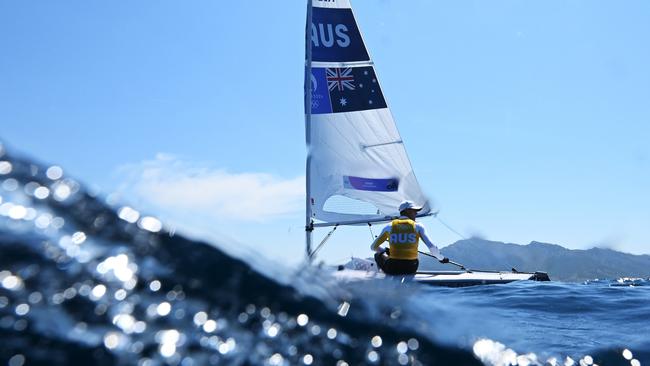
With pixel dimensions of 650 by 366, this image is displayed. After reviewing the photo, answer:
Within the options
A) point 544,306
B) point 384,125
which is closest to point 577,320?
point 544,306

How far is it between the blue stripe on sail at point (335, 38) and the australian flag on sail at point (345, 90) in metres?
0.49

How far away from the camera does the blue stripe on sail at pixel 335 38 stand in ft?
56.2

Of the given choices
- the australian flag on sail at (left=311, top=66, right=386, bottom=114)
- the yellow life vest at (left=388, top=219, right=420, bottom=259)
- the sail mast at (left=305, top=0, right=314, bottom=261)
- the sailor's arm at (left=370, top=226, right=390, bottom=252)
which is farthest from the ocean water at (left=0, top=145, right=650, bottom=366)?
the australian flag on sail at (left=311, top=66, right=386, bottom=114)

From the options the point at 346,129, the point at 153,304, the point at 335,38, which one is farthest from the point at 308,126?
the point at 153,304

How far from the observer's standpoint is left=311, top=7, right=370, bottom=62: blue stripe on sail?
56.2 ft

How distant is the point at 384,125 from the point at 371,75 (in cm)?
201

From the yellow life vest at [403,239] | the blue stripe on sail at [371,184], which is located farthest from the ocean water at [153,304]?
the blue stripe on sail at [371,184]

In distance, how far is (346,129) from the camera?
54.9 ft

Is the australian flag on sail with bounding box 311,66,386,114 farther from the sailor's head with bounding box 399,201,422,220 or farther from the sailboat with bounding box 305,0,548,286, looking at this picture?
the sailor's head with bounding box 399,201,422,220

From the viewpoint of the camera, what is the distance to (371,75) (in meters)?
17.6

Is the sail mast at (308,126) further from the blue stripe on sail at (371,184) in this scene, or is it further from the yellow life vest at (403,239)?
the yellow life vest at (403,239)

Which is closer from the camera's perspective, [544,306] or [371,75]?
[544,306]

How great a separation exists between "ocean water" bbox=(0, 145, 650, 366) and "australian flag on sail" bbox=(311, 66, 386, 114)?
14.4 m

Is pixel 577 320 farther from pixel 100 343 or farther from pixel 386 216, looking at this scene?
pixel 386 216
